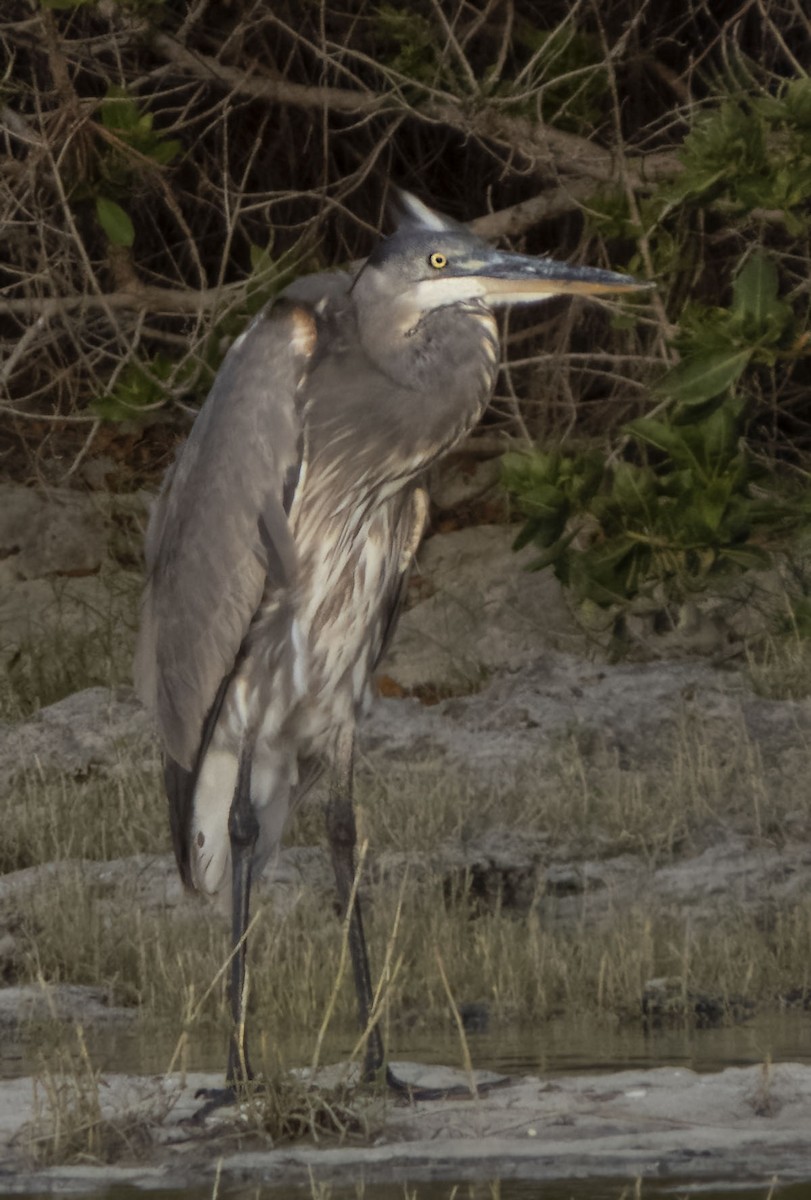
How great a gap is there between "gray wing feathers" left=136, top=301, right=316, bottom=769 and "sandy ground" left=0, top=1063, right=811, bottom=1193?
3.29 feet

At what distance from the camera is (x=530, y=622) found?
10.5 metres

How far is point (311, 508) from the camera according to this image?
5176mm

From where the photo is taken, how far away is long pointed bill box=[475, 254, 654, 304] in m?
4.95

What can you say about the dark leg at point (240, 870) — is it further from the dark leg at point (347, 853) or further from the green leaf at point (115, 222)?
the green leaf at point (115, 222)

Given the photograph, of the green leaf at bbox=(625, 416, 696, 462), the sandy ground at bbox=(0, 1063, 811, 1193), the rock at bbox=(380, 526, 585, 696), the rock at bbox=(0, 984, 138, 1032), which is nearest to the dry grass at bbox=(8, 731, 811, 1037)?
the rock at bbox=(0, 984, 138, 1032)

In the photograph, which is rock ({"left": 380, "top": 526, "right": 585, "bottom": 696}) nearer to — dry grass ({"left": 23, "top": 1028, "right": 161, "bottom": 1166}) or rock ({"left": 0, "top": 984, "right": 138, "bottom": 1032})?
rock ({"left": 0, "top": 984, "right": 138, "bottom": 1032})

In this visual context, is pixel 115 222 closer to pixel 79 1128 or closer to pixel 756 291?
pixel 756 291

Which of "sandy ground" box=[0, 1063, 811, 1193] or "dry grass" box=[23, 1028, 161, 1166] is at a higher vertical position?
"dry grass" box=[23, 1028, 161, 1166]

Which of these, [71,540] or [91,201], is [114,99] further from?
[71,540]

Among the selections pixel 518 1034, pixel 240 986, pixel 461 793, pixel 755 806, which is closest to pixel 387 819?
pixel 461 793

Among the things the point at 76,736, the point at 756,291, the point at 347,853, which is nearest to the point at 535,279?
the point at 347,853

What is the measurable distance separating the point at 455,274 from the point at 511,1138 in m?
1.83

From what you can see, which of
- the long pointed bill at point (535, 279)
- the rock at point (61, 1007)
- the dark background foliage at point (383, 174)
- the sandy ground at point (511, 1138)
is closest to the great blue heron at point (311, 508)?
the long pointed bill at point (535, 279)

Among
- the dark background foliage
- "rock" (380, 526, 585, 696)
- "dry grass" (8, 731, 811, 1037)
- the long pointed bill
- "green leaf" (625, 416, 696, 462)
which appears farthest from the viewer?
"rock" (380, 526, 585, 696)
